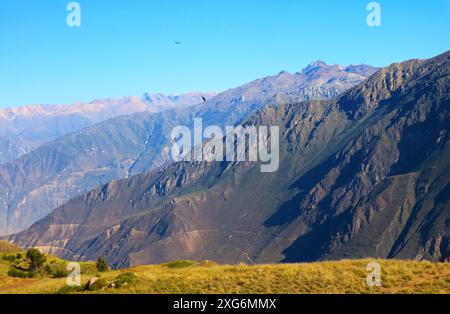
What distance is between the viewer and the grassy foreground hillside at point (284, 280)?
4660cm

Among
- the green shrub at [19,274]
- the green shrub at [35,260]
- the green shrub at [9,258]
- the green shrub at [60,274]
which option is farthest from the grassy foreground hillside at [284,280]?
the green shrub at [9,258]

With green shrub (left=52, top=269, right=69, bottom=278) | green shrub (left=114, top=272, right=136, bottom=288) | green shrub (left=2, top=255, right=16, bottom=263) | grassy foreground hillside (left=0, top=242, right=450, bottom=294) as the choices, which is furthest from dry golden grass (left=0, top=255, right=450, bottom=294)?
green shrub (left=2, top=255, right=16, bottom=263)

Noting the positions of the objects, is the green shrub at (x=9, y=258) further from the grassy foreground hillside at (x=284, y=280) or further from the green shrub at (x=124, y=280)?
the green shrub at (x=124, y=280)

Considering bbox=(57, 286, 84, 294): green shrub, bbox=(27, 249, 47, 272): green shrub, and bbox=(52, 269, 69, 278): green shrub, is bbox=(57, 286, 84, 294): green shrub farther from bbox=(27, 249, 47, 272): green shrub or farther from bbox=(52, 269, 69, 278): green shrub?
bbox=(27, 249, 47, 272): green shrub

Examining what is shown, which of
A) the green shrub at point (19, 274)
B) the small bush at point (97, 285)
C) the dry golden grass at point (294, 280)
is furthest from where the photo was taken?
the green shrub at point (19, 274)

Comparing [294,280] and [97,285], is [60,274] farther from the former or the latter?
[294,280]

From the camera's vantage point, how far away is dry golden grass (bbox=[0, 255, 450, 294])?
46.4 metres

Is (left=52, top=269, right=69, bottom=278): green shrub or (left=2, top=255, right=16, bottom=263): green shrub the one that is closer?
(left=52, top=269, right=69, bottom=278): green shrub
